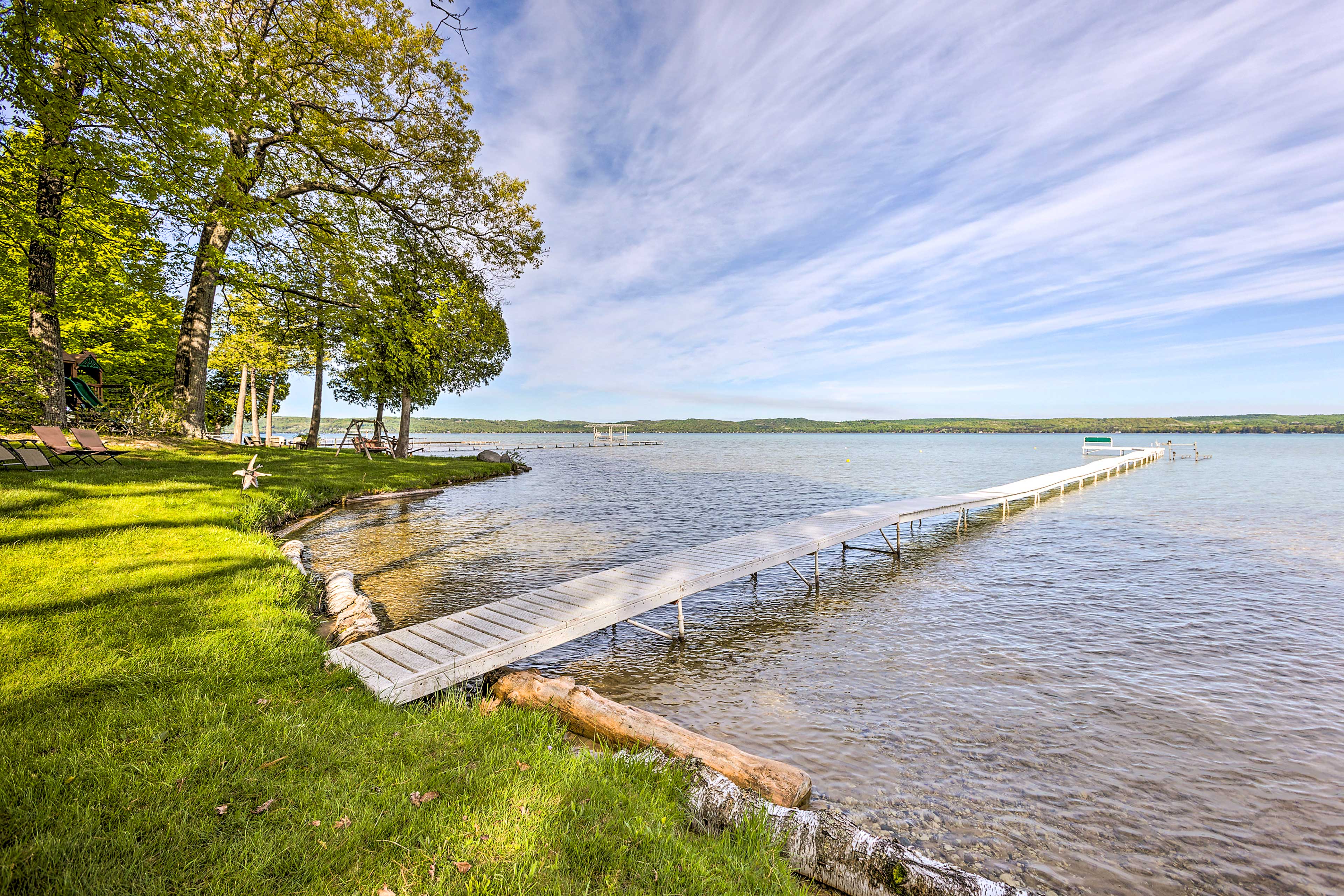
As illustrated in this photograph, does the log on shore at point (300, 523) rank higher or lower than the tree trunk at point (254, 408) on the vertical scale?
lower

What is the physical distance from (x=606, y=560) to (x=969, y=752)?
8.70 meters

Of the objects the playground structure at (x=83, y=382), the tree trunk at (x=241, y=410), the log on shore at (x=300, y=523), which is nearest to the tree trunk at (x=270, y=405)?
the tree trunk at (x=241, y=410)

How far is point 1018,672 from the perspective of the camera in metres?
7.37

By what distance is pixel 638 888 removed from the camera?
282 cm

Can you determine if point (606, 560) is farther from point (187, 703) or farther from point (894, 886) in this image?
point (894, 886)

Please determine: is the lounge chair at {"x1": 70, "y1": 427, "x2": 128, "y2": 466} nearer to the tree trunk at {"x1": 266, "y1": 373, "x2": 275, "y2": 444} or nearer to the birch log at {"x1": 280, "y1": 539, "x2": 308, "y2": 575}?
the birch log at {"x1": 280, "y1": 539, "x2": 308, "y2": 575}

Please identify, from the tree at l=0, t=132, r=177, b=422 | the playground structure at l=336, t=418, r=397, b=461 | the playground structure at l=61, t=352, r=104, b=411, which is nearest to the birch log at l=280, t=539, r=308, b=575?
the tree at l=0, t=132, r=177, b=422

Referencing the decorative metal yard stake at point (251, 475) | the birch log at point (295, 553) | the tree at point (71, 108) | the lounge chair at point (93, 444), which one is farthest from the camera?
the decorative metal yard stake at point (251, 475)

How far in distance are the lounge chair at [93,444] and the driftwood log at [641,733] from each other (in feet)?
44.2

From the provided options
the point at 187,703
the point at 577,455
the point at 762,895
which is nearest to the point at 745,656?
the point at 762,895

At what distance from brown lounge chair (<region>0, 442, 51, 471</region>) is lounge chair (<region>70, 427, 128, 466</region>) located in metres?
0.81

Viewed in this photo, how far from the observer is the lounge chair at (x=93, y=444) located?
→ 12.4 m

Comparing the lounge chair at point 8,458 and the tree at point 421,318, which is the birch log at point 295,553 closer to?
the lounge chair at point 8,458

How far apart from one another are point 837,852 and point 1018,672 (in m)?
5.40
